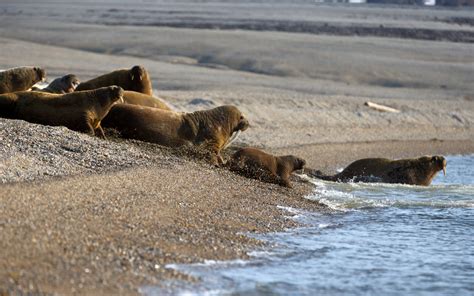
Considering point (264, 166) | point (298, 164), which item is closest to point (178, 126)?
point (264, 166)

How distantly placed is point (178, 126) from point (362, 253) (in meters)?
3.72

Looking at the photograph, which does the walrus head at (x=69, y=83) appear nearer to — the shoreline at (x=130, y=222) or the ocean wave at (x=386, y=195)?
the shoreline at (x=130, y=222)

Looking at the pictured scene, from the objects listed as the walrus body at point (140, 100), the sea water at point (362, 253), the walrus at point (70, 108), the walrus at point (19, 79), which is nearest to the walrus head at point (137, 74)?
the walrus body at point (140, 100)

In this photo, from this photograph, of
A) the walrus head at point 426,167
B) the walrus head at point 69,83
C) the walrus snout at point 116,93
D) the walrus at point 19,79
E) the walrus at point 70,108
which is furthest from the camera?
the walrus head at point 426,167

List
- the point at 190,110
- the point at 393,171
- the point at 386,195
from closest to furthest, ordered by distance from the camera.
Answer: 1. the point at 386,195
2. the point at 393,171
3. the point at 190,110

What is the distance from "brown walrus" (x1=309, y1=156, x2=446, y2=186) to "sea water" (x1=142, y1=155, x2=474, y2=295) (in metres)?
1.03

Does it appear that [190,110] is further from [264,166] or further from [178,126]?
[264,166]

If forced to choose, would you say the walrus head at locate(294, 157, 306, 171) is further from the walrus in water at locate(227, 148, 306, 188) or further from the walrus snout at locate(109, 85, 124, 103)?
the walrus snout at locate(109, 85, 124, 103)

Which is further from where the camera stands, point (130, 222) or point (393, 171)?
point (393, 171)

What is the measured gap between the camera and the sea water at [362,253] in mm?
7465

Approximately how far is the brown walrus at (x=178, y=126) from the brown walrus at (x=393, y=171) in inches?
60.4

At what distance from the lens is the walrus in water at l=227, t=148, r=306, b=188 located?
38.2 feet

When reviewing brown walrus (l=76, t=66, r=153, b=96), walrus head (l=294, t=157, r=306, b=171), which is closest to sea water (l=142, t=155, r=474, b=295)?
walrus head (l=294, t=157, r=306, b=171)

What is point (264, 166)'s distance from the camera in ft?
39.5
